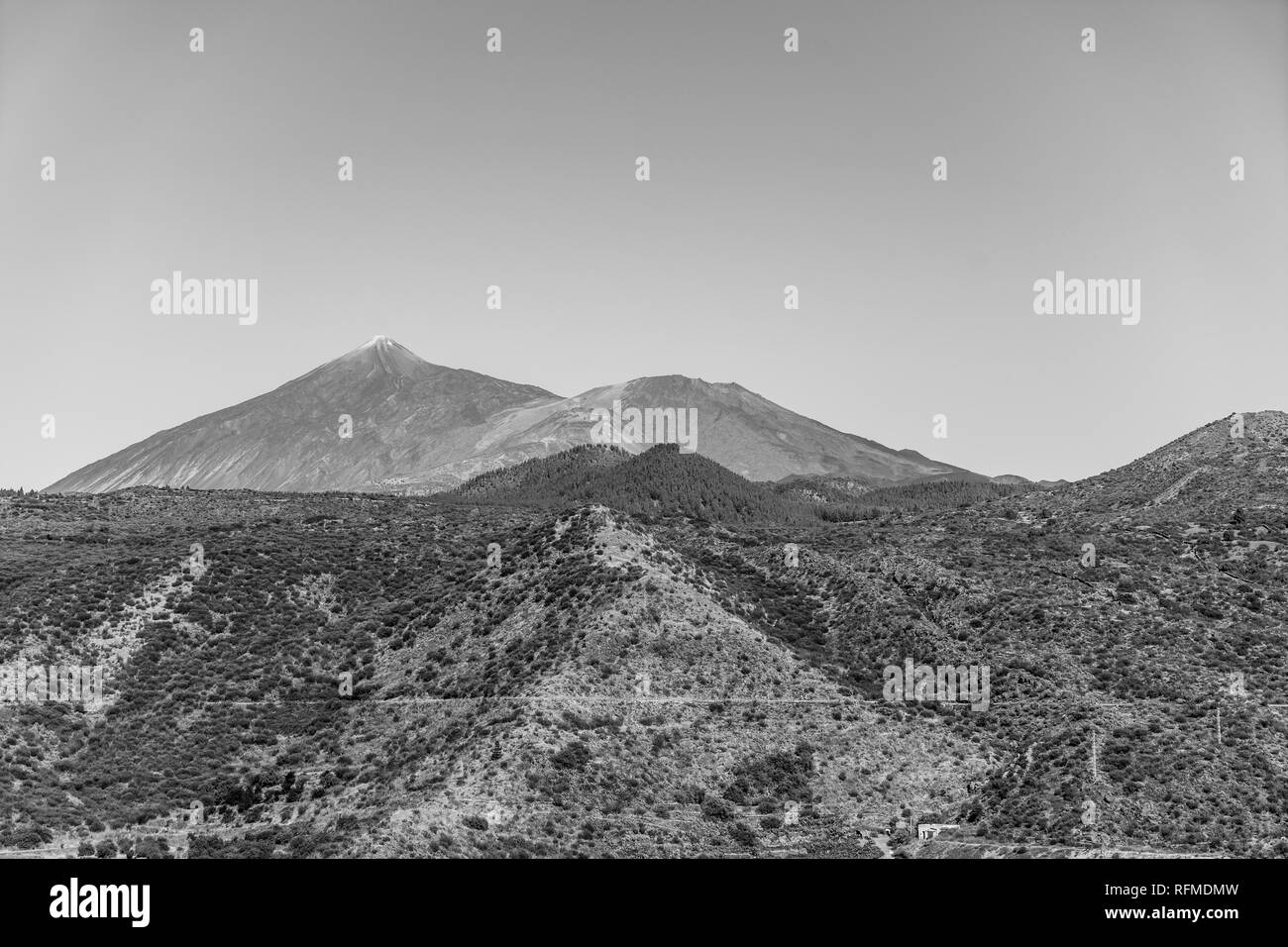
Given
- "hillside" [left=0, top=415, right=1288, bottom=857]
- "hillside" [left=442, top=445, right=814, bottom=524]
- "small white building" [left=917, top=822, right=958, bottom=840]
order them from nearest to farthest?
"hillside" [left=0, top=415, right=1288, bottom=857] → "small white building" [left=917, top=822, right=958, bottom=840] → "hillside" [left=442, top=445, right=814, bottom=524]

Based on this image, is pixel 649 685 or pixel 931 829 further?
pixel 649 685

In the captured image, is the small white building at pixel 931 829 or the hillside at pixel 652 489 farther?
the hillside at pixel 652 489

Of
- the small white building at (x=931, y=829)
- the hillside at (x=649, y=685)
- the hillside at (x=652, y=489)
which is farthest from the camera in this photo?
the hillside at (x=652, y=489)

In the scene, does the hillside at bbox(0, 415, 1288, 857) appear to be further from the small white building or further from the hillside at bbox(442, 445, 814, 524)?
the hillside at bbox(442, 445, 814, 524)

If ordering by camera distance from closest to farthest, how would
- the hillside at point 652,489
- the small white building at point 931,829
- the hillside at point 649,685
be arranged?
1. the hillside at point 649,685
2. the small white building at point 931,829
3. the hillside at point 652,489

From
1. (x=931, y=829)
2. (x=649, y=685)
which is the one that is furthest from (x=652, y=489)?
(x=931, y=829)

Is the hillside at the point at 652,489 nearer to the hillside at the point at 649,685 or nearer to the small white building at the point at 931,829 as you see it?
the hillside at the point at 649,685

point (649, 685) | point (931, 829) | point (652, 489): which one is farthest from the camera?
point (652, 489)

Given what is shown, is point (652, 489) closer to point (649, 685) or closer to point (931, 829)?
point (649, 685)

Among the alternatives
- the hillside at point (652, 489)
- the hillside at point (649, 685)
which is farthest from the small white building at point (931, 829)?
the hillside at point (652, 489)

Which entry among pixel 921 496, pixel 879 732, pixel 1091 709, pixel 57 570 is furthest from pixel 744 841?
pixel 921 496

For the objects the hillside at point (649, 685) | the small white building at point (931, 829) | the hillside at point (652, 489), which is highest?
the hillside at point (652, 489)

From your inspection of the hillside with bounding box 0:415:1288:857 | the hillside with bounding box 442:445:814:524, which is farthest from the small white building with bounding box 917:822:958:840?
the hillside with bounding box 442:445:814:524
